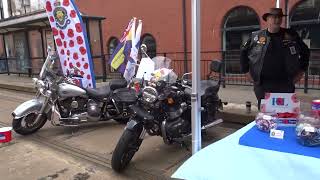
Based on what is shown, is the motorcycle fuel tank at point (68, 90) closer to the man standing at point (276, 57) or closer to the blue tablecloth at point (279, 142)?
the man standing at point (276, 57)

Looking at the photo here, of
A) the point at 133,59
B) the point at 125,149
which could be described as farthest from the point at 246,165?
the point at 133,59

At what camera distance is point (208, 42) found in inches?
423

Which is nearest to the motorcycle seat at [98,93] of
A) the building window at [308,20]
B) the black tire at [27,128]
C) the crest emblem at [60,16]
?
the black tire at [27,128]

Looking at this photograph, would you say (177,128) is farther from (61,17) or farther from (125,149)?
(61,17)

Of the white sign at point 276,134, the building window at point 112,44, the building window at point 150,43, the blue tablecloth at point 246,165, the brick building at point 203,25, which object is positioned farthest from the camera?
the building window at point 112,44

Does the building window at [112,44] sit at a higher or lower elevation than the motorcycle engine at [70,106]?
higher

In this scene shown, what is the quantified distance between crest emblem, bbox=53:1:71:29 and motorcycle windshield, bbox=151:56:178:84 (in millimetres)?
3974

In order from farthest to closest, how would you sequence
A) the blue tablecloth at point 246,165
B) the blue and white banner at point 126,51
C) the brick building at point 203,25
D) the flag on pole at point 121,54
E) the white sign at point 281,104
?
the brick building at point 203,25 → the flag on pole at point 121,54 → the blue and white banner at point 126,51 → the white sign at point 281,104 → the blue tablecloth at point 246,165

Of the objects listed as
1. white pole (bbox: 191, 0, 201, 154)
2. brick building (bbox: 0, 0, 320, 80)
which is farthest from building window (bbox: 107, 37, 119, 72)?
white pole (bbox: 191, 0, 201, 154)

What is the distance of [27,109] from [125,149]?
2537mm

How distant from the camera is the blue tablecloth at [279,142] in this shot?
1659 mm

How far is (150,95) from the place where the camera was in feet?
13.9

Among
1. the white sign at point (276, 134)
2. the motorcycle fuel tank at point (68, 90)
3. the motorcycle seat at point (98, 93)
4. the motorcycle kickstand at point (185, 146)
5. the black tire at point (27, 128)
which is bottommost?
the motorcycle kickstand at point (185, 146)

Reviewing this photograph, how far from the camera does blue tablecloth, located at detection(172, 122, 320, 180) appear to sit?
1.56 meters
